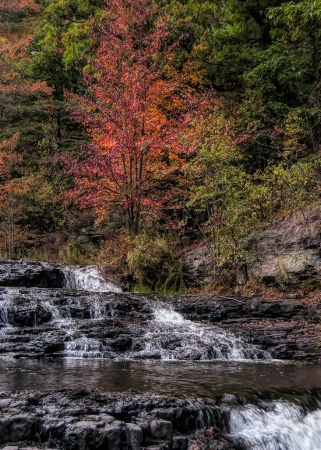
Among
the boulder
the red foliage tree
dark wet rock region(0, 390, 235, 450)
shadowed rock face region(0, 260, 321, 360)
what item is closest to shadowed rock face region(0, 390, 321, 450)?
dark wet rock region(0, 390, 235, 450)

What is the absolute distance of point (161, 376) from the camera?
655cm

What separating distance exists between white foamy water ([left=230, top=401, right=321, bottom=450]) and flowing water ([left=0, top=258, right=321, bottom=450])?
1cm

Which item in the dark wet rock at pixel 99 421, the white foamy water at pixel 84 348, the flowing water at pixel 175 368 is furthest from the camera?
the white foamy water at pixel 84 348

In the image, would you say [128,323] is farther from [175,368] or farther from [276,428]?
[276,428]

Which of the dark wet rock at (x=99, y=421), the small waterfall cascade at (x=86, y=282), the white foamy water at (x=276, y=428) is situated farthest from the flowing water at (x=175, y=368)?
the small waterfall cascade at (x=86, y=282)

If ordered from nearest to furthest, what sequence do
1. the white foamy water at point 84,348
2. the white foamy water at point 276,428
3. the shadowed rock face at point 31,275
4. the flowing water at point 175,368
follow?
the white foamy water at point 276,428 → the flowing water at point 175,368 → the white foamy water at point 84,348 → the shadowed rock face at point 31,275

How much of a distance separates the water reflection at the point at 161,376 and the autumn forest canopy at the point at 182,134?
4.82 m

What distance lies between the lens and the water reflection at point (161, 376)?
579cm

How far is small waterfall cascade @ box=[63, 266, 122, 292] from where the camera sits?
1390 cm

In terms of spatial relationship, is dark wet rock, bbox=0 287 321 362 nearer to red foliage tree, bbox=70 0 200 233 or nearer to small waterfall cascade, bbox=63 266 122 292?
small waterfall cascade, bbox=63 266 122 292

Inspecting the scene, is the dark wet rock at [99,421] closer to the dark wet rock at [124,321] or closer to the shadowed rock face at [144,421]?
the shadowed rock face at [144,421]

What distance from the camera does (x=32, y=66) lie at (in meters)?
24.5

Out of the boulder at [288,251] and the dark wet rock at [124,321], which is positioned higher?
the boulder at [288,251]

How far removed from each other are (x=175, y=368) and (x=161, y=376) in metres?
0.83
